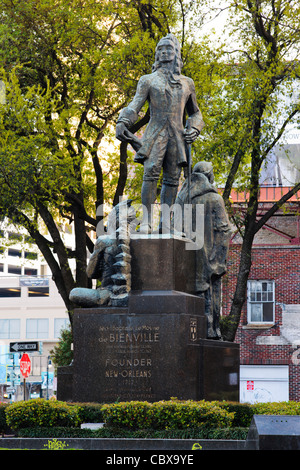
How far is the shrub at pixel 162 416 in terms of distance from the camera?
1039cm

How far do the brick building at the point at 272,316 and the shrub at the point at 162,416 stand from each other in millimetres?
23759

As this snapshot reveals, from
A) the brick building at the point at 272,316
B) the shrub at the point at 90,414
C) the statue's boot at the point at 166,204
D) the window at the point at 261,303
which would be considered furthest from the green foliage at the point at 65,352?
the shrub at the point at 90,414

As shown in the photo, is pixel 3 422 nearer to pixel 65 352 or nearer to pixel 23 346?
pixel 23 346

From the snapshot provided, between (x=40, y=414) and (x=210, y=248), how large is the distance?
4.23 meters

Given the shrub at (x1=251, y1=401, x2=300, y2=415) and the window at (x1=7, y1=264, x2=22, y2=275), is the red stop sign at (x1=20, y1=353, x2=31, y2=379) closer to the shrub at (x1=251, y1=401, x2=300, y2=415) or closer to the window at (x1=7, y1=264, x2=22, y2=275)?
the shrub at (x1=251, y1=401, x2=300, y2=415)

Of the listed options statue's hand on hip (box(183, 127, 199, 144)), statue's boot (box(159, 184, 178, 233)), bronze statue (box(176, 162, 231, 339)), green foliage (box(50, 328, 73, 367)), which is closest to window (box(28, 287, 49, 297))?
green foliage (box(50, 328, 73, 367))

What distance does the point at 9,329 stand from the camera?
263ft

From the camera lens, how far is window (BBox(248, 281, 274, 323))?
3550cm

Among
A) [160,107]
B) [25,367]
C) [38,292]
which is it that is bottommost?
[25,367]

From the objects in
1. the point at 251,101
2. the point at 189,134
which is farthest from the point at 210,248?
the point at 251,101

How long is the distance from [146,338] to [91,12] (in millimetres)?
14366

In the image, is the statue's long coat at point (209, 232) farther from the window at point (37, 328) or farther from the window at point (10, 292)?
the window at point (10, 292)

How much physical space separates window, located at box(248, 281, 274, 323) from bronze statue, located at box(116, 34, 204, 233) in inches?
883
